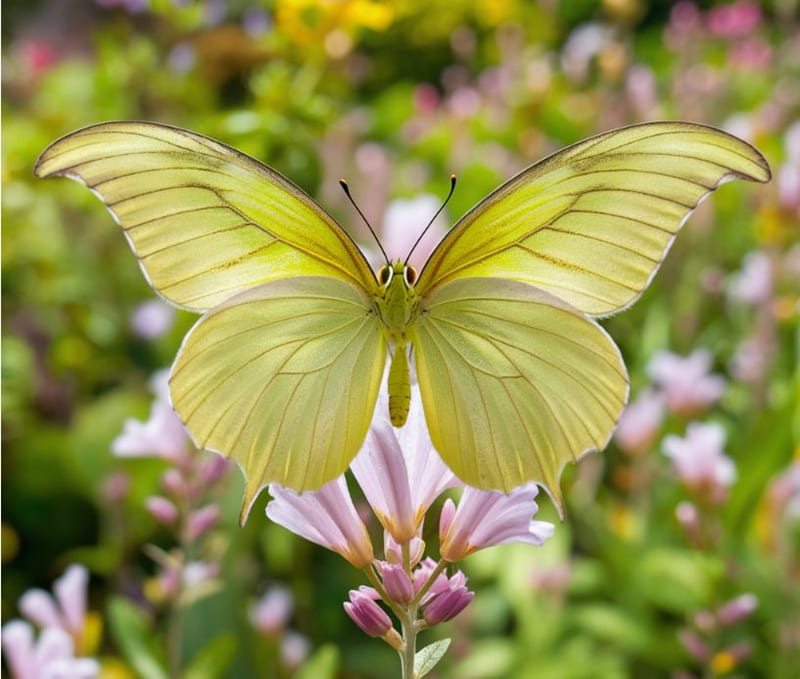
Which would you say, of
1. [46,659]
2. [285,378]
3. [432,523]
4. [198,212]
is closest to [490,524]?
[285,378]

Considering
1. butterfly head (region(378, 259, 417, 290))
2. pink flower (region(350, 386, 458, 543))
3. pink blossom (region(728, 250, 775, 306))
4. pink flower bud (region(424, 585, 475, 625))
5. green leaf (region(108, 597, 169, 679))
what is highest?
pink blossom (region(728, 250, 775, 306))

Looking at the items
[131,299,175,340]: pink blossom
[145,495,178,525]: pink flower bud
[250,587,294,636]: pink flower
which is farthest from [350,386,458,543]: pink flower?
[131,299,175,340]: pink blossom

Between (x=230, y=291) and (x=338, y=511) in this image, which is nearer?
(x=338, y=511)

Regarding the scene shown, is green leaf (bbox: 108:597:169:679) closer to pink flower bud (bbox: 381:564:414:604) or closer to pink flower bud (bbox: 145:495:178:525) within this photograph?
pink flower bud (bbox: 145:495:178:525)

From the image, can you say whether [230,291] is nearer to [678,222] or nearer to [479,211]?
[479,211]

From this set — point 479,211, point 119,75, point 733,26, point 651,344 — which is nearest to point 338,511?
point 479,211

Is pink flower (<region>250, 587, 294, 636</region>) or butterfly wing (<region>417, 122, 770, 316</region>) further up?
butterfly wing (<region>417, 122, 770, 316</region>)

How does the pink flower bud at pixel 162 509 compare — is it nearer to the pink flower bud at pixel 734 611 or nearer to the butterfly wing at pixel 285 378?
the butterfly wing at pixel 285 378
